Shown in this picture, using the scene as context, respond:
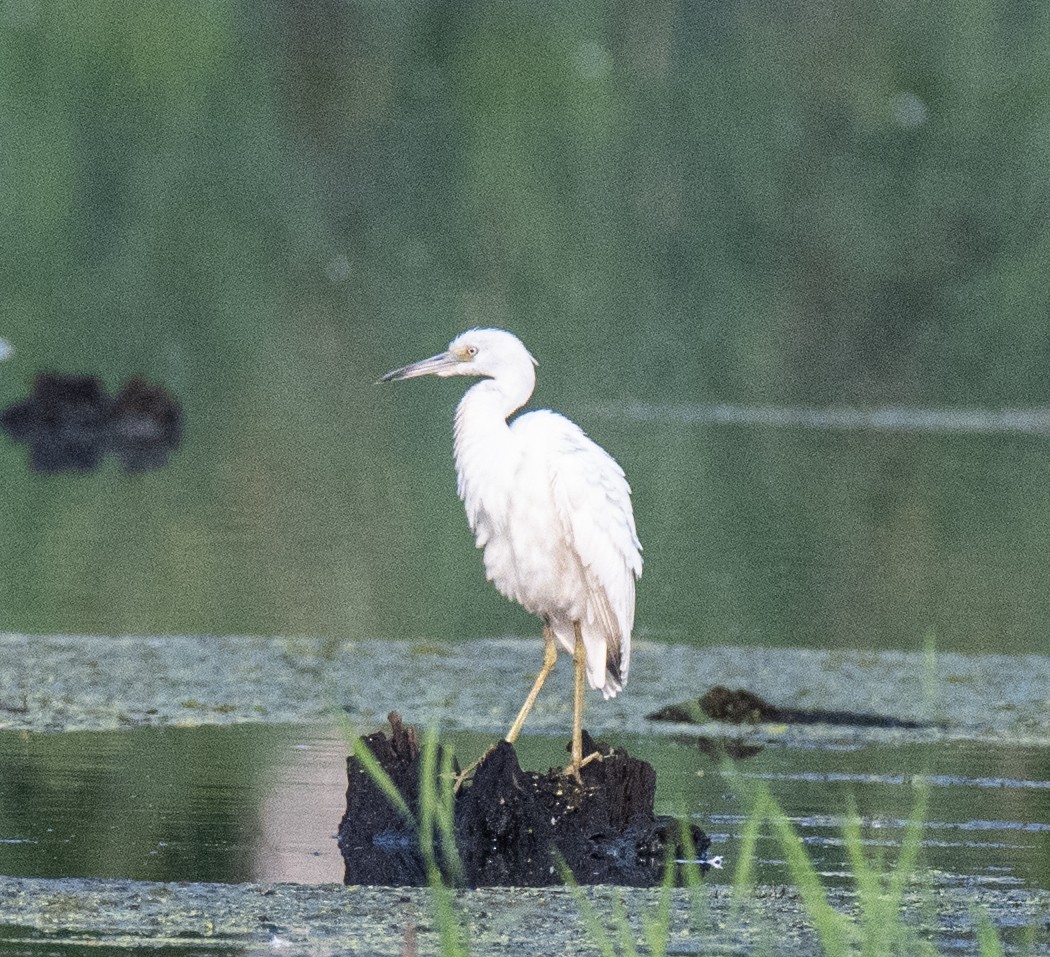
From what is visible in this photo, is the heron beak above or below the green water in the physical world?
above

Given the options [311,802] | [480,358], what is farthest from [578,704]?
[480,358]

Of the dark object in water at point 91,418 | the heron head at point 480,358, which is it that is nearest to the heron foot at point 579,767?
the heron head at point 480,358

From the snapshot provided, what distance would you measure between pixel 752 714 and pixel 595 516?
1993mm

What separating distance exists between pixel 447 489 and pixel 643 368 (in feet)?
46.0

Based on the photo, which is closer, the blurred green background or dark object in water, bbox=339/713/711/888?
dark object in water, bbox=339/713/711/888

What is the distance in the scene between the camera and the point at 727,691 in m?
9.49

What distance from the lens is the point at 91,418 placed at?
940 inches

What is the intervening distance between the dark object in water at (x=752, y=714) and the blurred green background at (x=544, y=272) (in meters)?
3.91

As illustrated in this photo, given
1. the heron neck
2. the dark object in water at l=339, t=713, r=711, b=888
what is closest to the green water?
the dark object in water at l=339, t=713, r=711, b=888

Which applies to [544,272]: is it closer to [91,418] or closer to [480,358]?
[91,418]

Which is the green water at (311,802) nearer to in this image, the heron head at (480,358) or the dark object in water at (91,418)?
the heron head at (480,358)

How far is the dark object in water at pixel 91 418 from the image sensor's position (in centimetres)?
2356

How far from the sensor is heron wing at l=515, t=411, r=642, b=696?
24.8ft

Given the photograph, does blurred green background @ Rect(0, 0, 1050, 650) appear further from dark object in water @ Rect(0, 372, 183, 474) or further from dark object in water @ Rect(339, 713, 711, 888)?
dark object in water @ Rect(339, 713, 711, 888)
